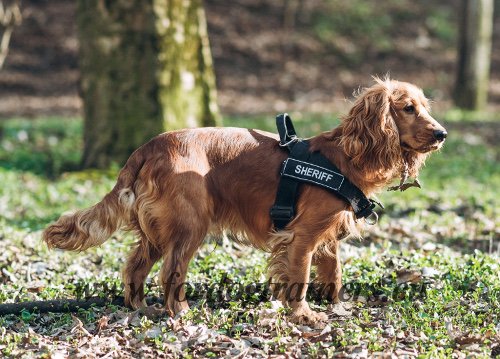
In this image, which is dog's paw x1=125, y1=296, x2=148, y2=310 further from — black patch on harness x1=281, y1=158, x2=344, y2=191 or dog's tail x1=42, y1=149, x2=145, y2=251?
black patch on harness x1=281, y1=158, x2=344, y2=191

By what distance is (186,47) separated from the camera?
1033 cm

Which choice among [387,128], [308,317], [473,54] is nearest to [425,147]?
[387,128]

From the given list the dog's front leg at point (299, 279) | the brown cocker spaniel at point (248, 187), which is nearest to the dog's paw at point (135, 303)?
the brown cocker spaniel at point (248, 187)

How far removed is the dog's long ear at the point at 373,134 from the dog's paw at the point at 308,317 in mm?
1116

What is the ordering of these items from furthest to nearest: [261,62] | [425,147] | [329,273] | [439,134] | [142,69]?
[261,62] < [142,69] < [329,273] < [425,147] < [439,134]

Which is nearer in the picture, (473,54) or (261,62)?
(473,54)

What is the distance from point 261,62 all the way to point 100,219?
1785cm

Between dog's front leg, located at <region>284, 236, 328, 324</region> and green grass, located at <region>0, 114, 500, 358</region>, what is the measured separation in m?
0.12

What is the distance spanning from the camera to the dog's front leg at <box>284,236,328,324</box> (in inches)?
210

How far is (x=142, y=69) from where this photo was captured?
1021cm

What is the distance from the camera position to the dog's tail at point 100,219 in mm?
5398

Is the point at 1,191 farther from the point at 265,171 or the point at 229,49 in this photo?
the point at 229,49

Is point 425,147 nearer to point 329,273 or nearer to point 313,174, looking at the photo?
point 313,174

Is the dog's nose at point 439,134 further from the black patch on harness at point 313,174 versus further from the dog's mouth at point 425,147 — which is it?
the black patch on harness at point 313,174
